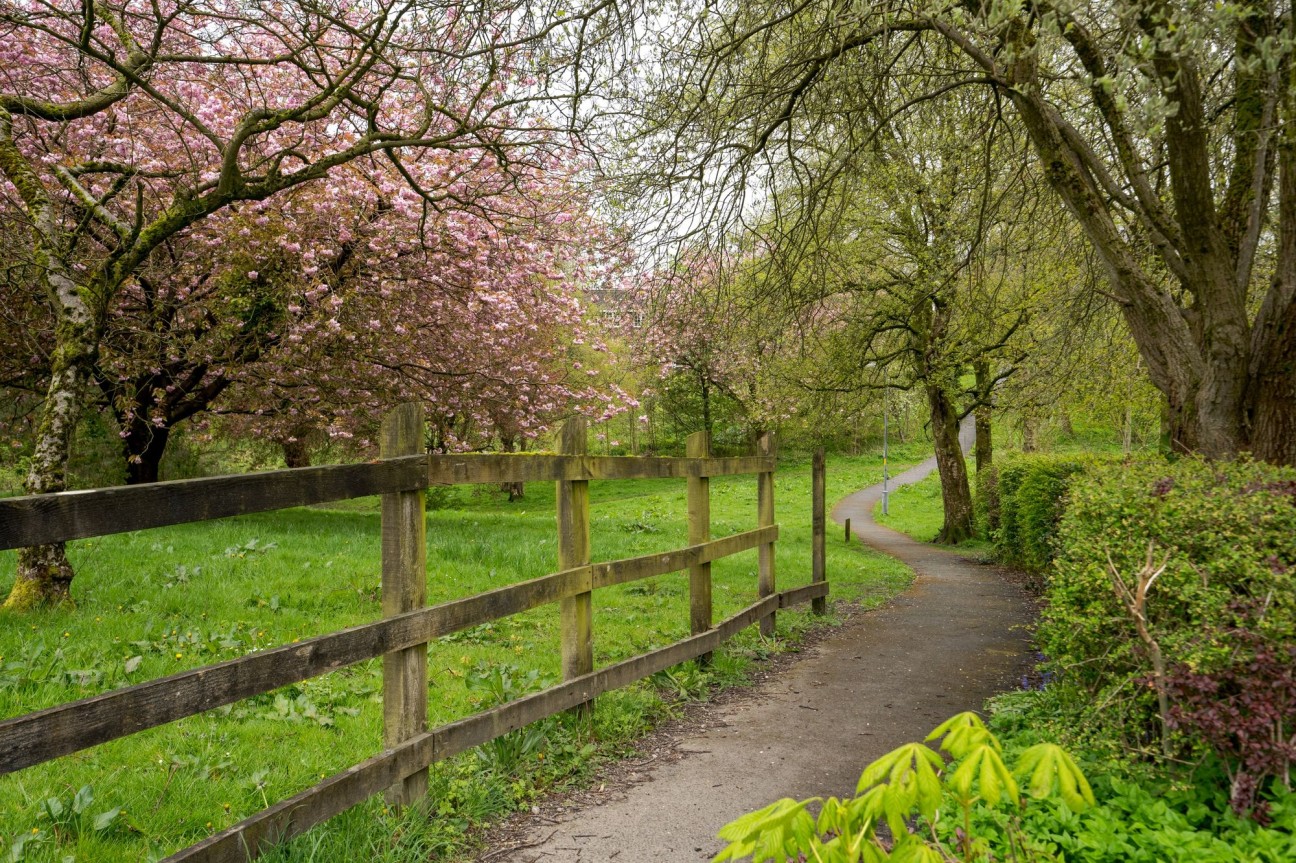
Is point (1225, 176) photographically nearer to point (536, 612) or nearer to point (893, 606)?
point (893, 606)

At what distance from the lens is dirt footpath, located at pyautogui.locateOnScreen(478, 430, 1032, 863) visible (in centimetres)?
370

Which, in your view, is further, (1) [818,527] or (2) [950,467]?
(2) [950,467]

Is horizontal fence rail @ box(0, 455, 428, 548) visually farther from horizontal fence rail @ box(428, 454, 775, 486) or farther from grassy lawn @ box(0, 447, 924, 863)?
grassy lawn @ box(0, 447, 924, 863)

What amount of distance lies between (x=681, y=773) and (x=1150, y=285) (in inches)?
192

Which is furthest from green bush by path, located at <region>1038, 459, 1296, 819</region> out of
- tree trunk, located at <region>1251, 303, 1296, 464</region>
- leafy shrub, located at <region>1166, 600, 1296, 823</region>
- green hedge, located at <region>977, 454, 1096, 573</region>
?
green hedge, located at <region>977, 454, 1096, 573</region>

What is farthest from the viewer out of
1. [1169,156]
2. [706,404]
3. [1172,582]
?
[706,404]

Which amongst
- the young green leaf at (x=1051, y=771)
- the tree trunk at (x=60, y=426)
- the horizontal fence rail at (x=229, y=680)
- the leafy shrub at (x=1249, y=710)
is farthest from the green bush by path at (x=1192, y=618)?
the tree trunk at (x=60, y=426)

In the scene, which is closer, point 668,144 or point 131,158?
point 668,144

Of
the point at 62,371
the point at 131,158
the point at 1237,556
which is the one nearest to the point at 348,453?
the point at 131,158

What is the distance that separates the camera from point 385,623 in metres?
3.34

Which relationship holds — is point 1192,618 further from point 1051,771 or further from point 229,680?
point 229,680

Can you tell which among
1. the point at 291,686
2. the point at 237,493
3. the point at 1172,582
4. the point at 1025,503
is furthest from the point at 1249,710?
the point at 1025,503

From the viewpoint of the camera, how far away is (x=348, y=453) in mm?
20281

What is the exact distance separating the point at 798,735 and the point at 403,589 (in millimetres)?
2831
